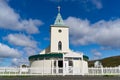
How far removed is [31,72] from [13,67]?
2.22 m

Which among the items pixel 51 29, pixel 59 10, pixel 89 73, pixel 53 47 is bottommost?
pixel 89 73

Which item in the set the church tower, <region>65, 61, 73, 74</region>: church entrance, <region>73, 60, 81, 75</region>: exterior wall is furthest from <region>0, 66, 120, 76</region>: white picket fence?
the church tower

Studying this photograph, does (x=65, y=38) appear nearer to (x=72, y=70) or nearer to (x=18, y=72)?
(x=72, y=70)

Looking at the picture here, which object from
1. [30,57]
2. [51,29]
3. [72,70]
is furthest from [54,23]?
[72,70]

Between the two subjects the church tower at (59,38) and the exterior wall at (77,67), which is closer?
the exterior wall at (77,67)

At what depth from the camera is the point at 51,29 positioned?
4175 centimetres

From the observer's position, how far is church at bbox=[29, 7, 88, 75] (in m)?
34.6

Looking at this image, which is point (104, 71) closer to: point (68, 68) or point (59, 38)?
point (68, 68)

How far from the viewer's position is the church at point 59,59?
34584 mm

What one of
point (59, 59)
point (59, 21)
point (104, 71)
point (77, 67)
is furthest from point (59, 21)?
point (104, 71)

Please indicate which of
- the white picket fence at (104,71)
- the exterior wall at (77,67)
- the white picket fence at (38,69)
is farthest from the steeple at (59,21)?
the white picket fence at (104,71)

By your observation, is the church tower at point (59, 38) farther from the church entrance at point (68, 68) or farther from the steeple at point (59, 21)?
the church entrance at point (68, 68)

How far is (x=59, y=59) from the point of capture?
36.9m

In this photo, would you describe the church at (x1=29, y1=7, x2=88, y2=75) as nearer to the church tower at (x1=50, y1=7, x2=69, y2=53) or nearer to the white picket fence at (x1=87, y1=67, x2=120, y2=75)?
the church tower at (x1=50, y1=7, x2=69, y2=53)
